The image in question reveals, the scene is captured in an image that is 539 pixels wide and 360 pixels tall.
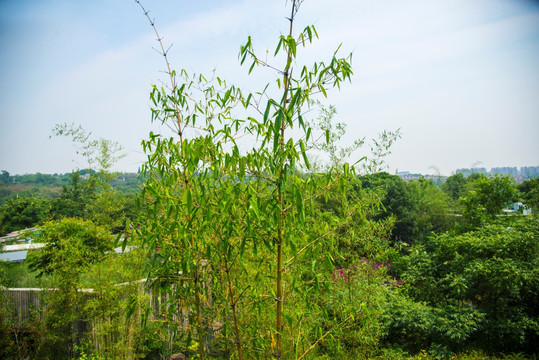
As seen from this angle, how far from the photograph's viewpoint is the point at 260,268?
11.0 feet

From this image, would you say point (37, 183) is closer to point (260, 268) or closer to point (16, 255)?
point (16, 255)

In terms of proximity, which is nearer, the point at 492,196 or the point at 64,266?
the point at 64,266

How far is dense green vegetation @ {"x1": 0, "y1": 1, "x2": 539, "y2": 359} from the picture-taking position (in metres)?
1.60

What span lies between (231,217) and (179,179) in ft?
1.81

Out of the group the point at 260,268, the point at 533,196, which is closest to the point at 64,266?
the point at 260,268

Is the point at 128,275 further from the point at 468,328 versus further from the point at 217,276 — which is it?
the point at 468,328

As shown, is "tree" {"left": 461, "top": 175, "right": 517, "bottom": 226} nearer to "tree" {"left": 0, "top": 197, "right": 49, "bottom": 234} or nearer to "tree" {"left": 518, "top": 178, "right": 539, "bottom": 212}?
"tree" {"left": 518, "top": 178, "right": 539, "bottom": 212}

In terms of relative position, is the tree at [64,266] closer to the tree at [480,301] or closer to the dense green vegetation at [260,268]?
the dense green vegetation at [260,268]

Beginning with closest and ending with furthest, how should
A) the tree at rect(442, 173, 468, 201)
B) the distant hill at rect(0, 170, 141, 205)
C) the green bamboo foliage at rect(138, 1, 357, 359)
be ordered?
1. the green bamboo foliage at rect(138, 1, 357, 359)
2. the distant hill at rect(0, 170, 141, 205)
3. the tree at rect(442, 173, 468, 201)

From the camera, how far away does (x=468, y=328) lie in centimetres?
432

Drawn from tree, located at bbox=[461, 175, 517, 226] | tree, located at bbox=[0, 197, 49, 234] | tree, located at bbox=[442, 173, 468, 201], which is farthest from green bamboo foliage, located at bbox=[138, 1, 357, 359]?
tree, located at bbox=[442, 173, 468, 201]

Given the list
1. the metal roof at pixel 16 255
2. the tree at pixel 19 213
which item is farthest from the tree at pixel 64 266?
the tree at pixel 19 213

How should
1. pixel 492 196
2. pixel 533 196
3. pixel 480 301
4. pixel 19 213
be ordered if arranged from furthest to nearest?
pixel 492 196 → pixel 533 196 → pixel 19 213 → pixel 480 301

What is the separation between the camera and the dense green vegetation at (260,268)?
1.60 meters
